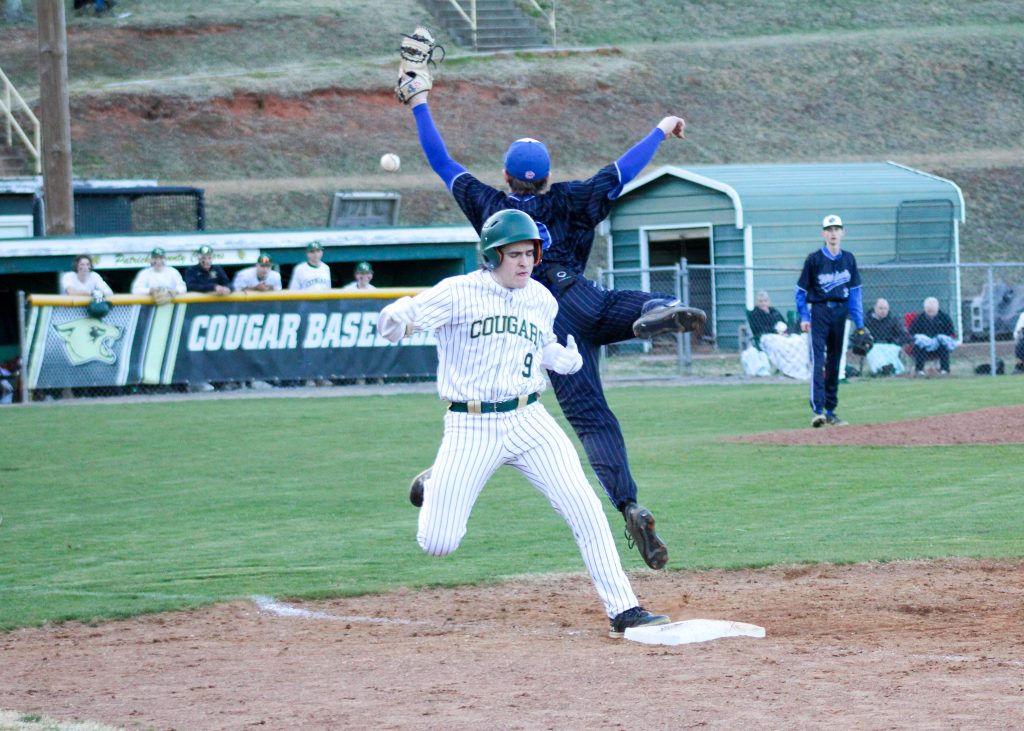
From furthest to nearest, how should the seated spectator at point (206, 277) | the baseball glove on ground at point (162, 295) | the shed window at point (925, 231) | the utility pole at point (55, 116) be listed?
the shed window at point (925, 231), the utility pole at point (55, 116), the seated spectator at point (206, 277), the baseball glove on ground at point (162, 295)

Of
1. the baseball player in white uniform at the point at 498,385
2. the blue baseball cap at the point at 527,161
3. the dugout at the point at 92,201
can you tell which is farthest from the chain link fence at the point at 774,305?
the baseball player in white uniform at the point at 498,385

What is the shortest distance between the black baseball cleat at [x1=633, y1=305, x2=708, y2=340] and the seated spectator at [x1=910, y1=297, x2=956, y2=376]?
16.5m

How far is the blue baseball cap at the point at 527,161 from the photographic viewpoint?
22.6ft

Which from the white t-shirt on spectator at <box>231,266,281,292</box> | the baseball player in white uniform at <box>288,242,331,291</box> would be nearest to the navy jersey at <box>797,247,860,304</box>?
the baseball player in white uniform at <box>288,242,331,291</box>

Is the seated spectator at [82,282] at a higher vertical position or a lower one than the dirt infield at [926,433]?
higher

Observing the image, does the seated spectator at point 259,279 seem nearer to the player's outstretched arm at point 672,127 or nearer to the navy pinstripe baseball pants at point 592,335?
the player's outstretched arm at point 672,127

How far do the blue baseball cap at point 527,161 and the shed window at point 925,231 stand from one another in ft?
78.3

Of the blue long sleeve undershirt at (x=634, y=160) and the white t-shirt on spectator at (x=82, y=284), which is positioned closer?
the blue long sleeve undershirt at (x=634, y=160)

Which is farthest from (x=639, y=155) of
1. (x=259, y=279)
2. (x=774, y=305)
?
(x=774, y=305)

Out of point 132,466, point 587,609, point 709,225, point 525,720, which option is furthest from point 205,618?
point 709,225

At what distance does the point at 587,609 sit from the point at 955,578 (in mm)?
1982

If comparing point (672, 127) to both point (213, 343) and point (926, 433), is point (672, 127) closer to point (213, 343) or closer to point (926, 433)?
point (926, 433)

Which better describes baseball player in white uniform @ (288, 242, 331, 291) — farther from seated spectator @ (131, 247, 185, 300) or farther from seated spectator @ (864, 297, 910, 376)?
seated spectator @ (864, 297, 910, 376)

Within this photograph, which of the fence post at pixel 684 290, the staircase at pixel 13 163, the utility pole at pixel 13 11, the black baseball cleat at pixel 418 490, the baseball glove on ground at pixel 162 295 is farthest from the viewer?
the utility pole at pixel 13 11
